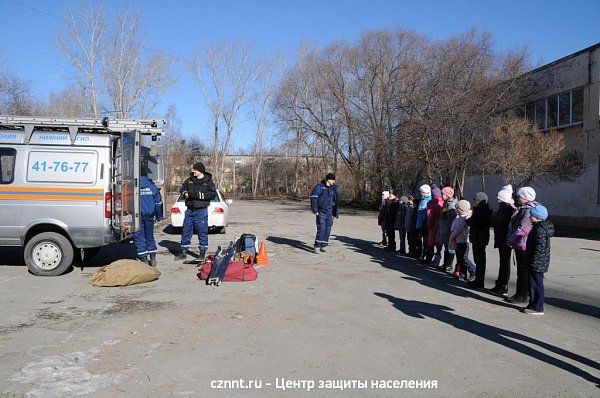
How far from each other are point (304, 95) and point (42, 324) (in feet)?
137

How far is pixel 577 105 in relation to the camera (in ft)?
76.4

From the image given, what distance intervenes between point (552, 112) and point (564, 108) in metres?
0.90

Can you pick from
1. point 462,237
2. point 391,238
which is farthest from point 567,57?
point 462,237

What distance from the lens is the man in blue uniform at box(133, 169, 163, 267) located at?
9.99 metres

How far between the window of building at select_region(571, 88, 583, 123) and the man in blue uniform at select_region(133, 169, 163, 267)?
20.1 meters

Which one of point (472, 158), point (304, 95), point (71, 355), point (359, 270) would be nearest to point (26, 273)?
point (71, 355)

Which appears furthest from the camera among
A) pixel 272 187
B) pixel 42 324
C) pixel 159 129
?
pixel 272 187

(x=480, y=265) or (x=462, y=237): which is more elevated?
(x=462, y=237)

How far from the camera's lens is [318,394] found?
4.32 meters

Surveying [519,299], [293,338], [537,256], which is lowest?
[293,338]

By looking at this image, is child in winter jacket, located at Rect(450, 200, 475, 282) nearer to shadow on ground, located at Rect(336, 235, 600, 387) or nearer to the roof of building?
shadow on ground, located at Rect(336, 235, 600, 387)

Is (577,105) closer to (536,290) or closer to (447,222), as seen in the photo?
(447,222)

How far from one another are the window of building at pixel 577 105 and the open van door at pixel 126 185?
20585 mm

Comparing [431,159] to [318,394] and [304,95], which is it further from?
[304,95]
